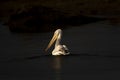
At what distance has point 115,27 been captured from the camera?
33.6 metres

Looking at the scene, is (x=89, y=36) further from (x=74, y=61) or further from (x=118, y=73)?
(x=118, y=73)

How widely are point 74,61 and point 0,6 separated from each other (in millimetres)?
18280

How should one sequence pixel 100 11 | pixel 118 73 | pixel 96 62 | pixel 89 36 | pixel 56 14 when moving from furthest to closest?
1. pixel 100 11
2. pixel 56 14
3. pixel 89 36
4. pixel 96 62
5. pixel 118 73

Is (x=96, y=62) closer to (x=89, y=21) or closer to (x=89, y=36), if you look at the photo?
(x=89, y=36)

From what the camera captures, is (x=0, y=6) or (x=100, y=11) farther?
(x=0, y=6)

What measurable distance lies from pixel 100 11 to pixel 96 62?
13.5 m

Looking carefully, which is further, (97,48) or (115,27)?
(115,27)

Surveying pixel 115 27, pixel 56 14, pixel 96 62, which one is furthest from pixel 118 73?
pixel 56 14

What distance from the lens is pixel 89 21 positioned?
3556cm

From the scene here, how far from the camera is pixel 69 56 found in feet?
87.5

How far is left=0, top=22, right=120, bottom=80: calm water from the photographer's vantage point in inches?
928

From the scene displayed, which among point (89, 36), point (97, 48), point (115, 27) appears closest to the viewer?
point (97, 48)

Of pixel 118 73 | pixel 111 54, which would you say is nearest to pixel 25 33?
pixel 111 54

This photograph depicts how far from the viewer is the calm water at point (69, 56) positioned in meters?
23.6
